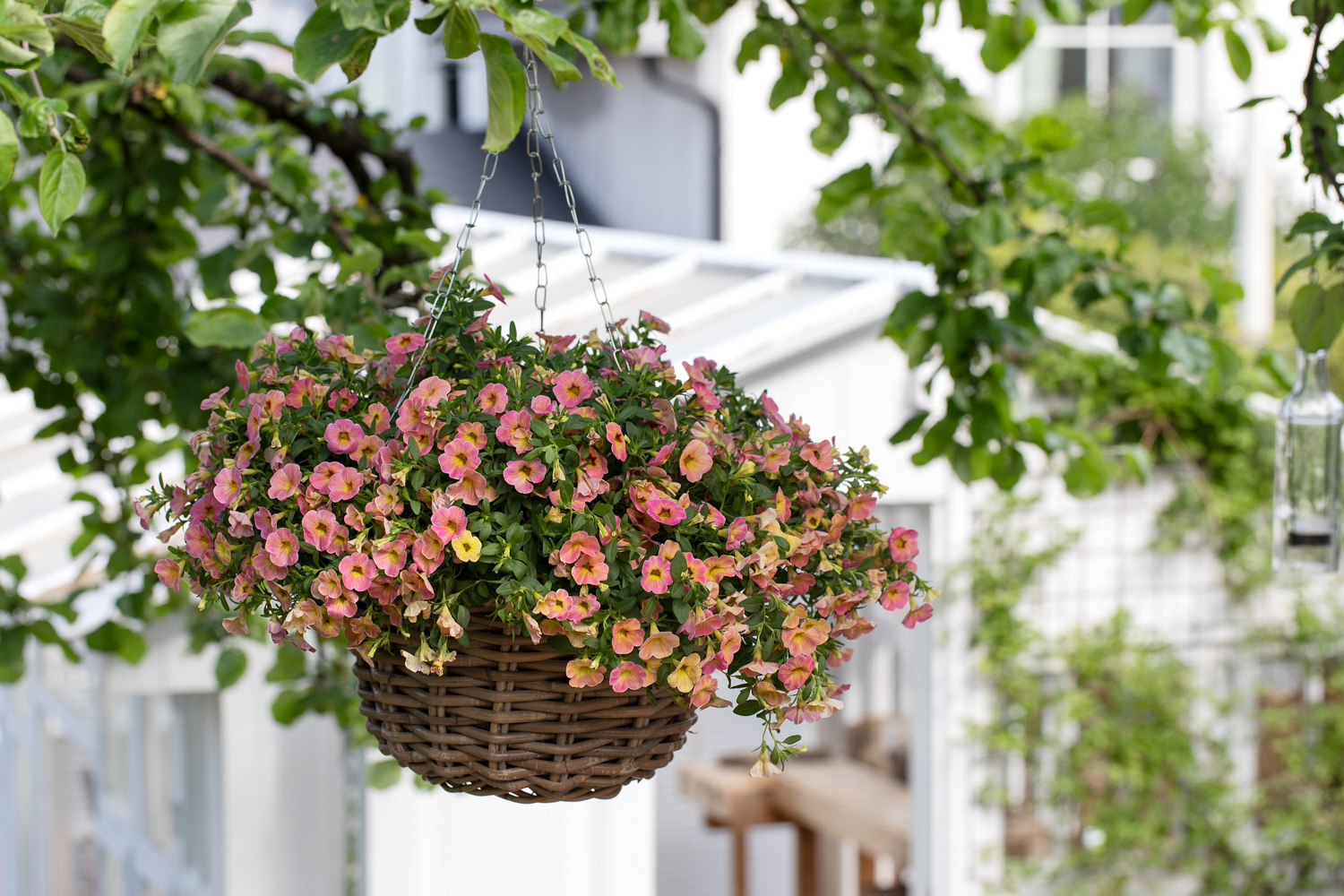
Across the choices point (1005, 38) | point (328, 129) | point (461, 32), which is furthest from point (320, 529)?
point (1005, 38)

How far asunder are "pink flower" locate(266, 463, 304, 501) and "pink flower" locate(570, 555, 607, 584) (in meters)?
0.21

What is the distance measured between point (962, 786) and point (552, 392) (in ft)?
9.55

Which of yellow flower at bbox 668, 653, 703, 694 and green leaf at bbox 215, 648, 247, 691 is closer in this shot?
yellow flower at bbox 668, 653, 703, 694

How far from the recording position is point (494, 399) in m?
0.88

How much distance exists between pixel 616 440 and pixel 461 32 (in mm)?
305

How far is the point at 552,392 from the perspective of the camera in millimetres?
921

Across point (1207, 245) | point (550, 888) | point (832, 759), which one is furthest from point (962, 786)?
point (1207, 245)

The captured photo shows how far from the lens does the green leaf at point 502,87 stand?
0.82 metres

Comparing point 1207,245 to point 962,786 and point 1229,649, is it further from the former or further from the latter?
point 962,786

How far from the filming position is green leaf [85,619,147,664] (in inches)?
73.0

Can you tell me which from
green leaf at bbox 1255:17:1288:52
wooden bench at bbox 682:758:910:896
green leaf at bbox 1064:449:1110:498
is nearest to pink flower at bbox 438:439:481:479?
green leaf at bbox 1064:449:1110:498

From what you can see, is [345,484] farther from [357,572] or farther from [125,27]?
[125,27]

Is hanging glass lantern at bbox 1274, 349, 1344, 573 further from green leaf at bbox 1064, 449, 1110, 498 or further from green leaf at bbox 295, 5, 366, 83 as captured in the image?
green leaf at bbox 295, 5, 366, 83

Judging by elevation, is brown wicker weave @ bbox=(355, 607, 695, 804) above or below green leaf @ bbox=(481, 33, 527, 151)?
below
